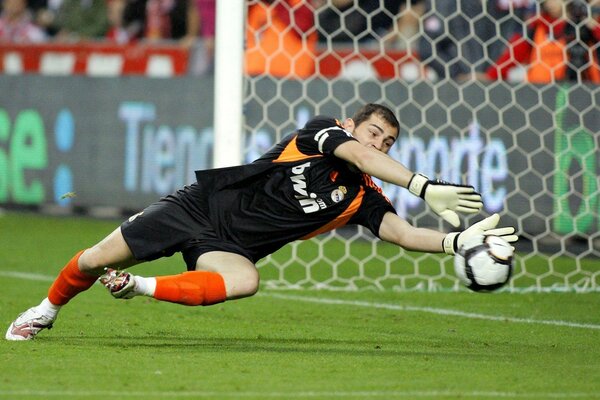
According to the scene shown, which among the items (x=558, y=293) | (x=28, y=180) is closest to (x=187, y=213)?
(x=558, y=293)

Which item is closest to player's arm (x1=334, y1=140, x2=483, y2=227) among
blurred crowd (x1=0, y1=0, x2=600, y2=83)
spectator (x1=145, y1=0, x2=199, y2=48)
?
blurred crowd (x1=0, y1=0, x2=600, y2=83)

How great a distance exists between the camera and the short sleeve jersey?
6629 mm

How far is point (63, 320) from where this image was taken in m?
7.73

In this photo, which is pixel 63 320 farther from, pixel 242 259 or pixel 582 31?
pixel 582 31

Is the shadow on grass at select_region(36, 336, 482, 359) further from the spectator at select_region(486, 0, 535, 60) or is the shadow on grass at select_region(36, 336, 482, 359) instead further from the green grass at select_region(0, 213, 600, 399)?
the spectator at select_region(486, 0, 535, 60)

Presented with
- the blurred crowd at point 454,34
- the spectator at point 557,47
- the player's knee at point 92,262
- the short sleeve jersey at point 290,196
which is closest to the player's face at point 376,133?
the short sleeve jersey at point 290,196

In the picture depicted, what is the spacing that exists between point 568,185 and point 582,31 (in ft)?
4.51

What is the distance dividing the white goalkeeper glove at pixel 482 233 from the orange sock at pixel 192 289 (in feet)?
3.84

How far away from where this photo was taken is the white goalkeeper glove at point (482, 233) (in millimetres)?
6227

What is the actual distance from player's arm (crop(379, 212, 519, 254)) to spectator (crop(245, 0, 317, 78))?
13.4ft

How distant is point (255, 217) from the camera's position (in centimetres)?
671

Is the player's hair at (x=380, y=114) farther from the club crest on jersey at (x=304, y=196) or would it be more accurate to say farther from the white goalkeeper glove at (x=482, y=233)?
the white goalkeeper glove at (x=482, y=233)

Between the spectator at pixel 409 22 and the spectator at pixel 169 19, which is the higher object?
the spectator at pixel 169 19

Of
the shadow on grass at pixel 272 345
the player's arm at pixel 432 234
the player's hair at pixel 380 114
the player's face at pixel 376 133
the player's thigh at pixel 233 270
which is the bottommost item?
the shadow on grass at pixel 272 345
